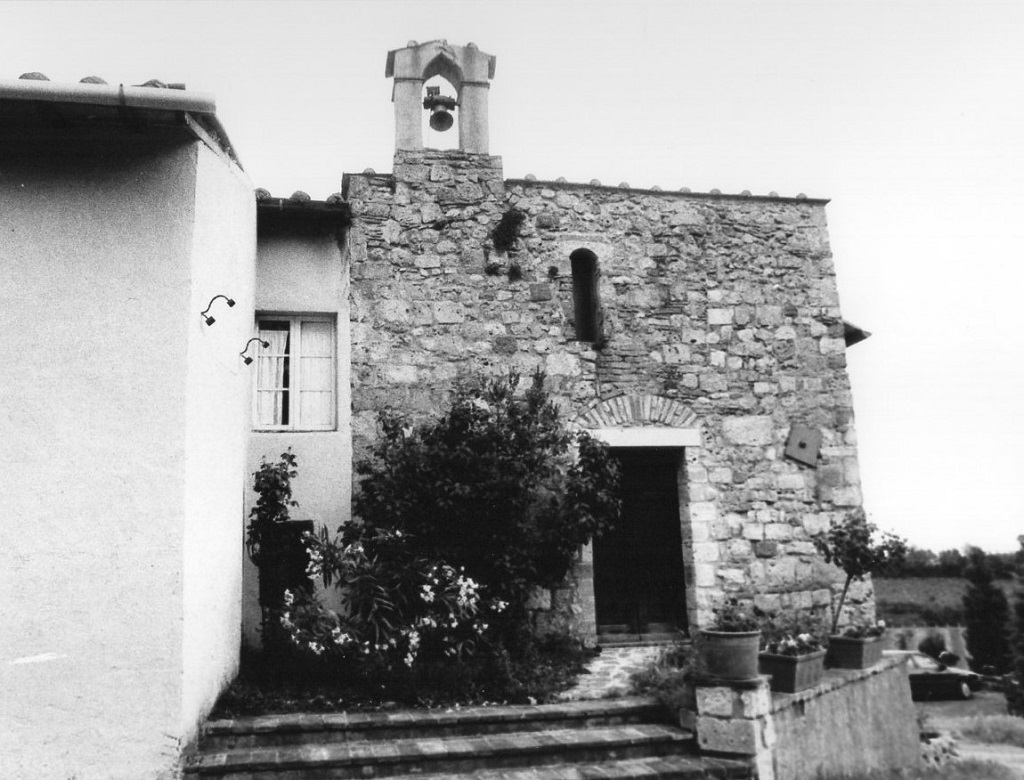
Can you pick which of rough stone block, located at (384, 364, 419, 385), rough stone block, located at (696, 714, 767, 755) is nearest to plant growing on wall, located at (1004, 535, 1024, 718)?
rough stone block, located at (696, 714, 767, 755)

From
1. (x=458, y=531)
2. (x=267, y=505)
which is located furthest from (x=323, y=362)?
(x=458, y=531)

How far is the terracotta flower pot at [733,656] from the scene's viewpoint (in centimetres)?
555

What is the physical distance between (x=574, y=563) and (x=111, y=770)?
172 inches

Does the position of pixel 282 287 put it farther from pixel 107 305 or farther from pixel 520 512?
pixel 520 512

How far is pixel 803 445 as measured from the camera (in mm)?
8539

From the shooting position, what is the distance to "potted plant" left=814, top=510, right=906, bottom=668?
7160 millimetres

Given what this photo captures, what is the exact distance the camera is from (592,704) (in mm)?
5984

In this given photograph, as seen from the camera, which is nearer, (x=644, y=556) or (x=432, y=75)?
(x=644, y=556)

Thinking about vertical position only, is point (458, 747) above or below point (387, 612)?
below

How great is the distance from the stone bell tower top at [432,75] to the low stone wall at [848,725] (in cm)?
617

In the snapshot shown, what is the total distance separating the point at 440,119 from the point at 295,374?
324 centimetres

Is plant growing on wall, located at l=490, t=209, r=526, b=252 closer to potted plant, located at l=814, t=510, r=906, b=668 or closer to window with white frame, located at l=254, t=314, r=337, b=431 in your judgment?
window with white frame, located at l=254, t=314, r=337, b=431

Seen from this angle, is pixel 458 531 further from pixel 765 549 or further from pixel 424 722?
pixel 765 549

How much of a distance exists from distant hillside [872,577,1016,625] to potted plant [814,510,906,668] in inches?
654
